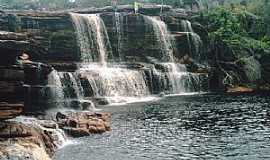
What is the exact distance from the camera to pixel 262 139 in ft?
118

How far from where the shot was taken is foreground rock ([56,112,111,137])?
3859cm

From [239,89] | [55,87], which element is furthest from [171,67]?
[55,87]

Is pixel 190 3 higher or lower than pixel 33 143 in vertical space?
higher

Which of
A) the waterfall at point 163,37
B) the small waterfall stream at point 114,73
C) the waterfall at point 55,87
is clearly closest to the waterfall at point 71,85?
the small waterfall stream at point 114,73

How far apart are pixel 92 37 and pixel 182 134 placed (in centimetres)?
3737

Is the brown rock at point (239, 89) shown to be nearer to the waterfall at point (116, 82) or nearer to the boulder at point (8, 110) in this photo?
the waterfall at point (116, 82)

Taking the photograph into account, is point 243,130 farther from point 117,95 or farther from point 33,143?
point 117,95

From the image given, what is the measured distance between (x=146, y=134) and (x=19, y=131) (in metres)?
10.7

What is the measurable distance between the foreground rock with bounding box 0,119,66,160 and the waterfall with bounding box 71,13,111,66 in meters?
34.7

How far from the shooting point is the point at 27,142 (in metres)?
30.0

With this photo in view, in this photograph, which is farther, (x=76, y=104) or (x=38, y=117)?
(x=76, y=104)

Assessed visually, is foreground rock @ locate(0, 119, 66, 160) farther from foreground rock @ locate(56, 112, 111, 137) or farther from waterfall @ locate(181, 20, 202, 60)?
waterfall @ locate(181, 20, 202, 60)

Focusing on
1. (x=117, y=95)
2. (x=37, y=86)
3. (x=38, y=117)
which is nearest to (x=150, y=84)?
(x=117, y=95)

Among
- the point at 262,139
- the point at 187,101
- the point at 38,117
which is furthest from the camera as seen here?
the point at 187,101
